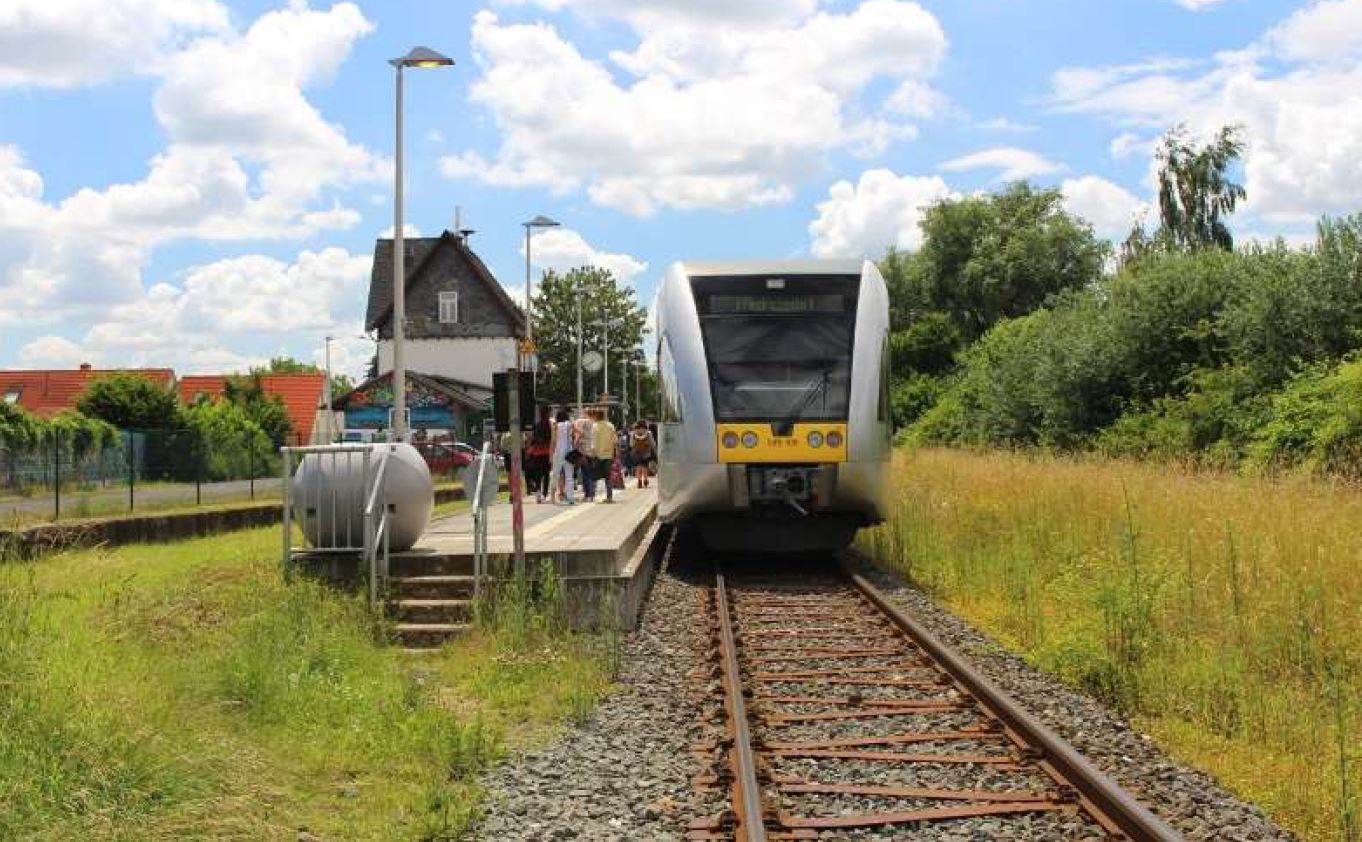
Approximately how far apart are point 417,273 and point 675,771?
69186mm

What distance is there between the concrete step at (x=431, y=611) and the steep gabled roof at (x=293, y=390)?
8618 centimetres

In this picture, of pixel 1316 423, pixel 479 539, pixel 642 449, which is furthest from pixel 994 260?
pixel 479 539

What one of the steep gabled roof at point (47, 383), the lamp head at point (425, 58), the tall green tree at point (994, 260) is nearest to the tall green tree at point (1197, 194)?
the tall green tree at point (994, 260)

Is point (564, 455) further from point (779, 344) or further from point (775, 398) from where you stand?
point (775, 398)

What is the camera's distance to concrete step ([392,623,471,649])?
1098cm

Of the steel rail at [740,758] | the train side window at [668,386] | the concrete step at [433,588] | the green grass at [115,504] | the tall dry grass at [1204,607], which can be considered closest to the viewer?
the steel rail at [740,758]

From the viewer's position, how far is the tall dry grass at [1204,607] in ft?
23.7

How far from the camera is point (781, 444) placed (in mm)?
14680

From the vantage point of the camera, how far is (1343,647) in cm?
879

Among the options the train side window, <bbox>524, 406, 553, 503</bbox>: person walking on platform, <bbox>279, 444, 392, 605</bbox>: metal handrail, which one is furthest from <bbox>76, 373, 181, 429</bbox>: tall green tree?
<bbox>279, 444, 392, 605</bbox>: metal handrail

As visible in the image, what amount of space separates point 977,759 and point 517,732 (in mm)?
A: 2637

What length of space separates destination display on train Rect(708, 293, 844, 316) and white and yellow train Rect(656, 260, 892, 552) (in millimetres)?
11

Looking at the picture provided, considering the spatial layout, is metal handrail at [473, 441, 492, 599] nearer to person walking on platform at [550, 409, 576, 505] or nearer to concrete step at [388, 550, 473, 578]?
concrete step at [388, 550, 473, 578]

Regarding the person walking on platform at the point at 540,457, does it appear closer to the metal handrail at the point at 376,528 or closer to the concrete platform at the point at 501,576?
the concrete platform at the point at 501,576
